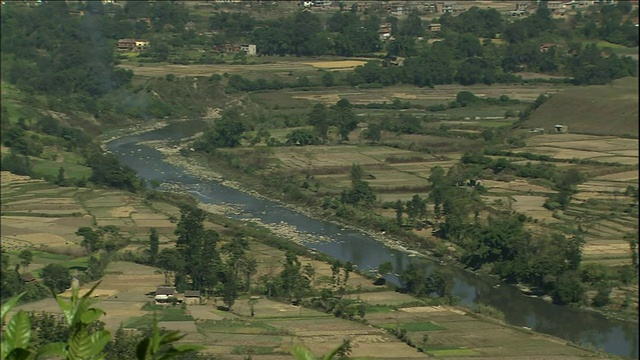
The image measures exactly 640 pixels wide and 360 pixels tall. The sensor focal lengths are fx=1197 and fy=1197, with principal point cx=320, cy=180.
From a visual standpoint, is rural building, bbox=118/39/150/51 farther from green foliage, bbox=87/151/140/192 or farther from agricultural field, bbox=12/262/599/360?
agricultural field, bbox=12/262/599/360

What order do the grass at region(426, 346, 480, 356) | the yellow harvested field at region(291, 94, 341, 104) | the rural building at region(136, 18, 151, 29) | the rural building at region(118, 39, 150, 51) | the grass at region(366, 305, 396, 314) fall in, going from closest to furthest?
1. the grass at region(426, 346, 480, 356)
2. the grass at region(366, 305, 396, 314)
3. the yellow harvested field at region(291, 94, 341, 104)
4. the rural building at region(118, 39, 150, 51)
5. the rural building at region(136, 18, 151, 29)

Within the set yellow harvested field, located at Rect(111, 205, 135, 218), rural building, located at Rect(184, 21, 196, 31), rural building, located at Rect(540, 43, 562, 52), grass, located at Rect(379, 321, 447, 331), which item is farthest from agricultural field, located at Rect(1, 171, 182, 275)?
rural building, located at Rect(184, 21, 196, 31)

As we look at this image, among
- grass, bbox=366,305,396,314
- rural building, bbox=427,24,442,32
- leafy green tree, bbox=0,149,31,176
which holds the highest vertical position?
rural building, bbox=427,24,442,32

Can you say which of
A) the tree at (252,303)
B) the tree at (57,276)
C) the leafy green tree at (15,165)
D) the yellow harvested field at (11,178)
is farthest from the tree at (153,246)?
the leafy green tree at (15,165)

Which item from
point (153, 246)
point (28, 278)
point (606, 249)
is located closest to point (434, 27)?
point (606, 249)

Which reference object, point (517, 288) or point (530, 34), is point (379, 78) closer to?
point (530, 34)

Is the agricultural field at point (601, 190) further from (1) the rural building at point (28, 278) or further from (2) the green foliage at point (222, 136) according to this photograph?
(1) the rural building at point (28, 278)

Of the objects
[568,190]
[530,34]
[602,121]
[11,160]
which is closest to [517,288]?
[568,190]
